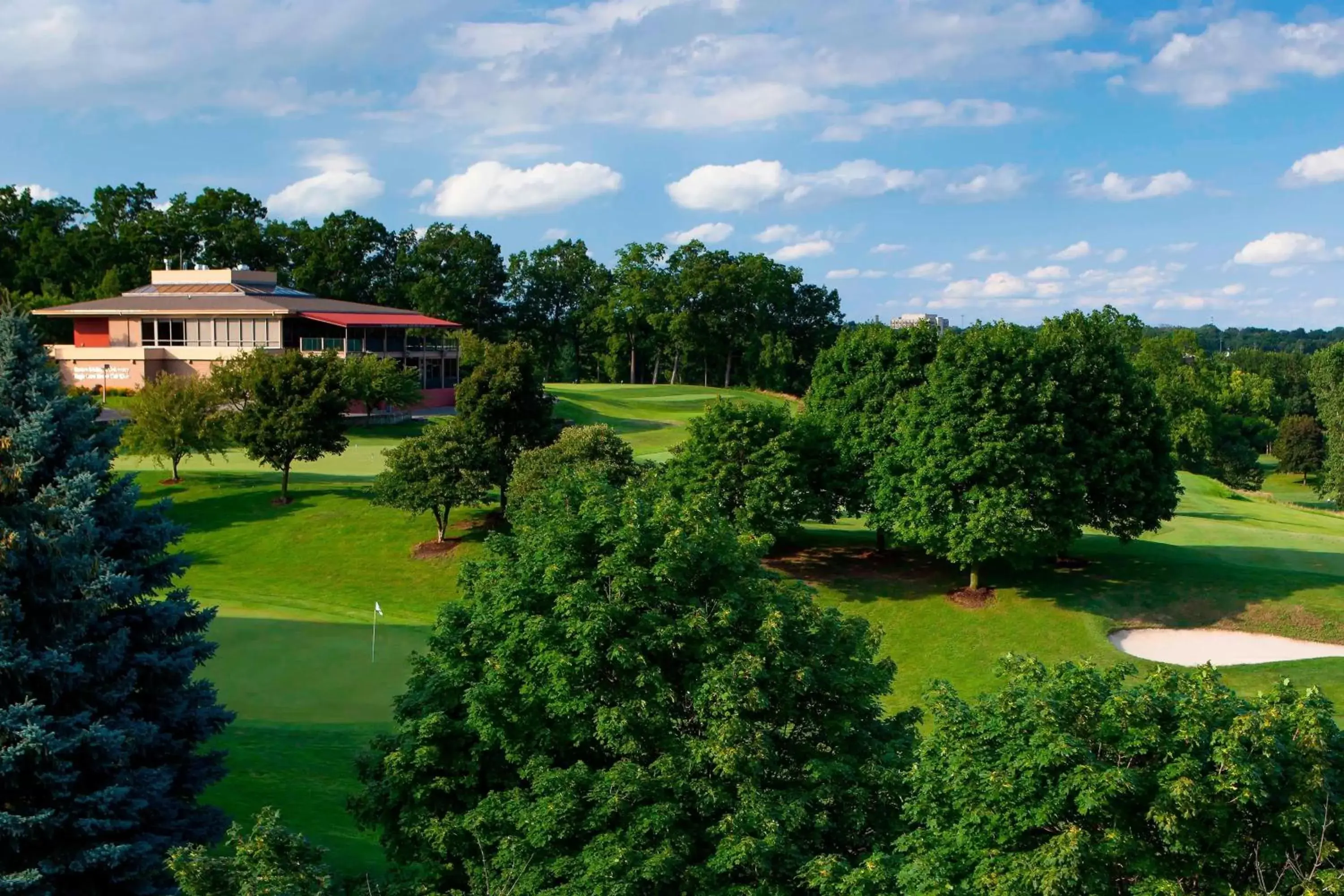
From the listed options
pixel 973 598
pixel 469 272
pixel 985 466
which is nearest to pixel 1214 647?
pixel 973 598

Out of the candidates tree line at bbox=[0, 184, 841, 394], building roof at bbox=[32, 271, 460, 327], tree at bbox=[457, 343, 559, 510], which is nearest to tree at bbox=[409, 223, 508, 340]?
tree line at bbox=[0, 184, 841, 394]

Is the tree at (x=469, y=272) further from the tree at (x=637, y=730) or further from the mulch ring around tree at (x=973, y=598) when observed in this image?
the tree at (x=637, y=730)

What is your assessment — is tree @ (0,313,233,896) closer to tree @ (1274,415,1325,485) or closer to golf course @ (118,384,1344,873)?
golf course @ (118,384,1344,873)

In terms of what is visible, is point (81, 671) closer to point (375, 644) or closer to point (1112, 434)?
point (375, 644)

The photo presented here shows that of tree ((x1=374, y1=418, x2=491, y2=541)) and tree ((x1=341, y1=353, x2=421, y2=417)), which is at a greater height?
tree ((x1=341, y1=353, x2=421, y2=417))

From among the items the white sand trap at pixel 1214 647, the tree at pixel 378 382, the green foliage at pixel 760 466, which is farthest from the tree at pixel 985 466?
the tree at pixel 378 382

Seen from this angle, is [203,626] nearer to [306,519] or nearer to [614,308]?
[306,519]
